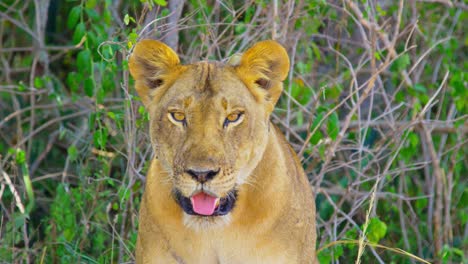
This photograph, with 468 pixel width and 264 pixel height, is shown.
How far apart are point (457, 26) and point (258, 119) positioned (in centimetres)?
329

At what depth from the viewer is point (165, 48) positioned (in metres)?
3.55

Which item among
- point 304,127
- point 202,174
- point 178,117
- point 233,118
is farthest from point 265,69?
point 304,127

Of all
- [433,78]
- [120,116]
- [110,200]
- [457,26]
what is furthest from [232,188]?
[457,26]

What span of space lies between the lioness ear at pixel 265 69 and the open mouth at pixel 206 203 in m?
0.38

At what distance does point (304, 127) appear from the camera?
18.1ft

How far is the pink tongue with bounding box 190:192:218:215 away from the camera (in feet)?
11.0

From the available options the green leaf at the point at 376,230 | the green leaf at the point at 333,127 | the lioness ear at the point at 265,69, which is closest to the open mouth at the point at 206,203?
the lioness ear at the point at 265,69

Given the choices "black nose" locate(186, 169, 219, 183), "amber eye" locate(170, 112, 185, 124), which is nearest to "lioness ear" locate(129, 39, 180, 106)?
"amber eye" locate(170, 112, 185, 124)

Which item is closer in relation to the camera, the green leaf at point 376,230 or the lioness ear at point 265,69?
the lioness ear at point 265,69

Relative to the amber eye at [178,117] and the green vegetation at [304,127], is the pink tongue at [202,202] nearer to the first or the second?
the amber eye at [178,117]

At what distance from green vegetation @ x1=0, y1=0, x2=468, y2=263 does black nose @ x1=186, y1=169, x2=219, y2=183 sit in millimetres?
890

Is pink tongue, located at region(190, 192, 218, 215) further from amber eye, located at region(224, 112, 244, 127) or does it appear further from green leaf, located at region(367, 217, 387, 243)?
green leaf, located at region(367, 217, 387, 243)

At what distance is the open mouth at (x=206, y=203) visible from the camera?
3354 mm

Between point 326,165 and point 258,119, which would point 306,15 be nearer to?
point 326,165
